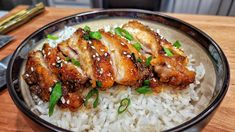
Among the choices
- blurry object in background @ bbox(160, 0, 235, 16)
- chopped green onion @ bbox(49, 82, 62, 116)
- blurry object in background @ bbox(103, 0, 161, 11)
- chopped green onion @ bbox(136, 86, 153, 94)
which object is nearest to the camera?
chopped green onion @ bbox(49, 82, 62, 116)

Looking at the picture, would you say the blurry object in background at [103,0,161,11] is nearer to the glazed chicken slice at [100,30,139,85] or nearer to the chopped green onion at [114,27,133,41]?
the chopped green onion at [114,27,133,41]

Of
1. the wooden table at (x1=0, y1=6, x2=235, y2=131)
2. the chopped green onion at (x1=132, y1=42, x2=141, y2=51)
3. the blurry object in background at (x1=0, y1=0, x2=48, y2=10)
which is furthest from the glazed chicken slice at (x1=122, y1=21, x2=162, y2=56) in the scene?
the blurry object in background at (x1=0, y1=0, x2=48, y2=10)

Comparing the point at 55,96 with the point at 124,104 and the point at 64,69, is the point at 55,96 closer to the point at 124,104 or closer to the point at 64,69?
the point at 64,69

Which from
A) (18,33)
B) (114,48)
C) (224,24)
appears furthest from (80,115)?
(224,24)

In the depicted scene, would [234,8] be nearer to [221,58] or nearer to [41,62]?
[221,58]

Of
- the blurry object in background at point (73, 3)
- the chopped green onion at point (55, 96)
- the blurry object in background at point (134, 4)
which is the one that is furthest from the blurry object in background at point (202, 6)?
the chopped green onion at point (55, 96)

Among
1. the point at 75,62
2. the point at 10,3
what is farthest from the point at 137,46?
the point at 10,3
